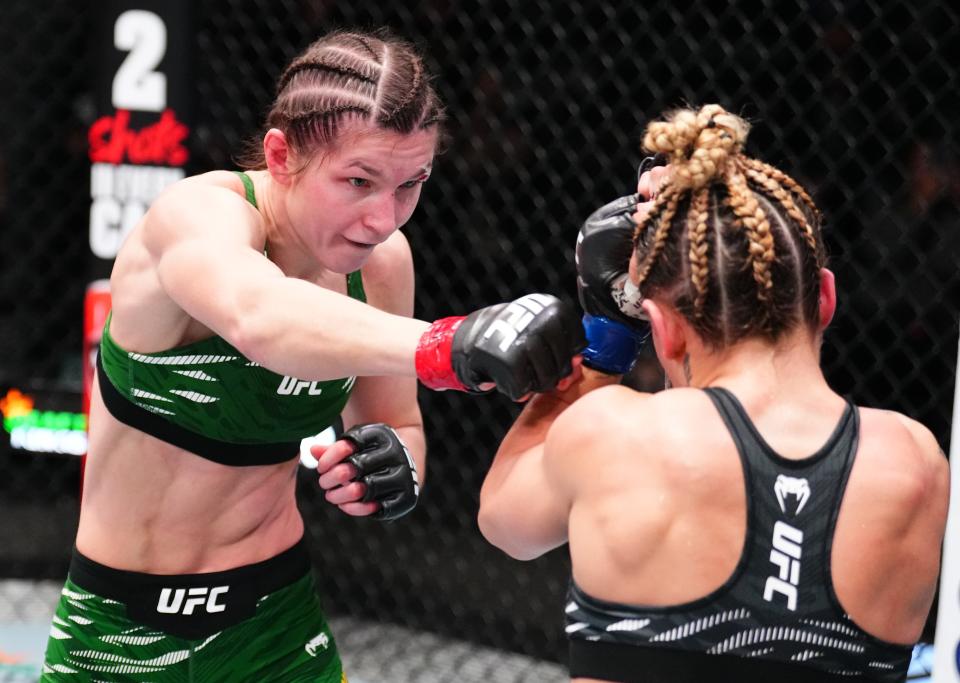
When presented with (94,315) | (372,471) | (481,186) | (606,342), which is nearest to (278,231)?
(372,471)

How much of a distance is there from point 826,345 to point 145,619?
2169 millimetres

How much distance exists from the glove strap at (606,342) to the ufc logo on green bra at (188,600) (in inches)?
24.9

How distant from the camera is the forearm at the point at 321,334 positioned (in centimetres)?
126

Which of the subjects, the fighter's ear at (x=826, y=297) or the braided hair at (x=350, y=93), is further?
the braided hair at (x=350, y=93)

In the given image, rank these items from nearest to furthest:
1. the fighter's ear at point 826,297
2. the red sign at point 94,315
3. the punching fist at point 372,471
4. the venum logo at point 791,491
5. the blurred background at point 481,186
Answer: the venum logo at point 791,491 → the fighter's ear at point 826,297 → the punching fist at point 372,471 → the blurred background at point 481,186 → the red sign at point 94,315

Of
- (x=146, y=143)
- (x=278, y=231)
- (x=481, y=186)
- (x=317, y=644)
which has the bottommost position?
(x=317, y=644)

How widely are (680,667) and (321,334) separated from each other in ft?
1.50

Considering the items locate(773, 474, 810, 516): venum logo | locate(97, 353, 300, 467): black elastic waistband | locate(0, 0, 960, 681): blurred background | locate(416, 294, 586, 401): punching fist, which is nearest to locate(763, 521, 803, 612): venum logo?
locate(773, 474, 810, 516): venum logo

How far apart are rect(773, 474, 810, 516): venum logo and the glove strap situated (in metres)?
0.32

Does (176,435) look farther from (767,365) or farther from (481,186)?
(481,186)

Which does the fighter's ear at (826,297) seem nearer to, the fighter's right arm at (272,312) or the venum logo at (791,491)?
the venum logo at (791,491)

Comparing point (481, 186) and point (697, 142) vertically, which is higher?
point (697, 142)

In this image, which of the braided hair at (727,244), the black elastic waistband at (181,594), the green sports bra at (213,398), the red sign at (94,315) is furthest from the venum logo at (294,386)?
the red sign at (94,315)

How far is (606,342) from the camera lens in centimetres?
140
